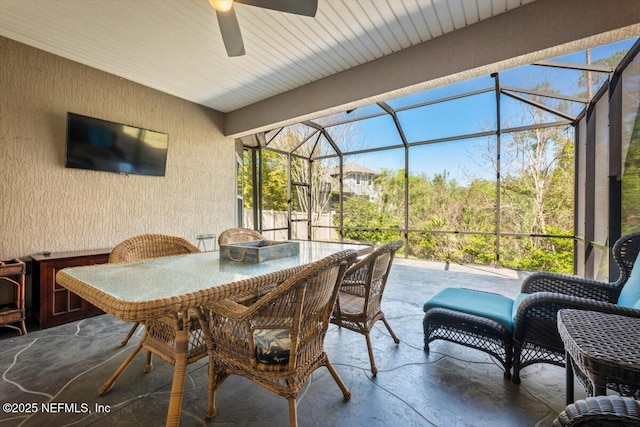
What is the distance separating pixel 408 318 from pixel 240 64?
3.50 meters

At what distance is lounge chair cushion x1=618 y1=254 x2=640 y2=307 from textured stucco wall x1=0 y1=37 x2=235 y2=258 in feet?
15.8

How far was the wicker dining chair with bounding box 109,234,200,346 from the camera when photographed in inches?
78.4

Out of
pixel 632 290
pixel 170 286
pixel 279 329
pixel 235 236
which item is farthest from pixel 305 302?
pixel 632 290

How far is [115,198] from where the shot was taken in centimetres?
357

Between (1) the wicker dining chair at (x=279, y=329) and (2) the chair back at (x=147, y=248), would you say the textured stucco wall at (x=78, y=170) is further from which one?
(1) the wicker dining chair at (x=279, y=329)

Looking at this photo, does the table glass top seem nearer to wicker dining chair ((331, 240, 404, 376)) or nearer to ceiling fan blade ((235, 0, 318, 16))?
wicker dining chair ((331, 240, 404, 376))

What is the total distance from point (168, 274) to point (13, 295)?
2.73 m

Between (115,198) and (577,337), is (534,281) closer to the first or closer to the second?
(577,337)

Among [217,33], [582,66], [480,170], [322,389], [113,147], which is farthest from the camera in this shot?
[480,170]

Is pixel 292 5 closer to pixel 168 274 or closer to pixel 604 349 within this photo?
pixel 168 274

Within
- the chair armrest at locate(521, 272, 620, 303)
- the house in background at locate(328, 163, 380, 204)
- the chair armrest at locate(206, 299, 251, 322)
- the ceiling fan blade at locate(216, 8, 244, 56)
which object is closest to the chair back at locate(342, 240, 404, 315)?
the chair armrest at locate(206, 299, 251, 322)

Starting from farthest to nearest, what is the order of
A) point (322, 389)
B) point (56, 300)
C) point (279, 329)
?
point (56, 300), point (322, 389), point (279, 329)

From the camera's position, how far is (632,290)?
161cm

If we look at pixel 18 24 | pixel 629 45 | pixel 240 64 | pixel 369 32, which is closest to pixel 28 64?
pixel 18 24
